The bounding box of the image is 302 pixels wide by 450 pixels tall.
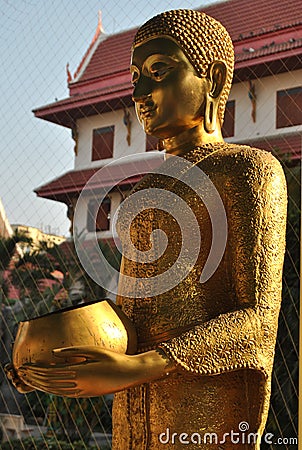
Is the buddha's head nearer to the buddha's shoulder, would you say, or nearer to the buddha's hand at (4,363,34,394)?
the buddha's shoulder

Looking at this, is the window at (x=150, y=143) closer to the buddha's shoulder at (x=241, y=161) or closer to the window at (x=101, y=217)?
the window at (x=101, y=217)

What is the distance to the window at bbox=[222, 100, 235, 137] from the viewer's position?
4.13m

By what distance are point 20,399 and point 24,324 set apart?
228 inches

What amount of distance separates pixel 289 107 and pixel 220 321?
2.44 metres

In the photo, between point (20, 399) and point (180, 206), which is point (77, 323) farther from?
point (20, 399)

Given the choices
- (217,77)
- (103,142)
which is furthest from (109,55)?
(217,77)

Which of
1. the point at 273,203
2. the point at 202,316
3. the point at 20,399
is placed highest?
the point at 273,203

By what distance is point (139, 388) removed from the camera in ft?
5.08

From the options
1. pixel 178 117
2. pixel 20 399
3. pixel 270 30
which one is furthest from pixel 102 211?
pixel 20 399

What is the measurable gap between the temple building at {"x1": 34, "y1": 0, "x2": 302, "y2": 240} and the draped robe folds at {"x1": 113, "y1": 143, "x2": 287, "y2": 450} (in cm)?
166

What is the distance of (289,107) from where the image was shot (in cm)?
372

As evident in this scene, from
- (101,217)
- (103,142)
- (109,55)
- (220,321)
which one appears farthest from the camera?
(109,55)

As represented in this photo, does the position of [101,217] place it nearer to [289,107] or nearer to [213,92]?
[289,107]

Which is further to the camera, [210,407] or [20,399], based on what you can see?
[20,399]
